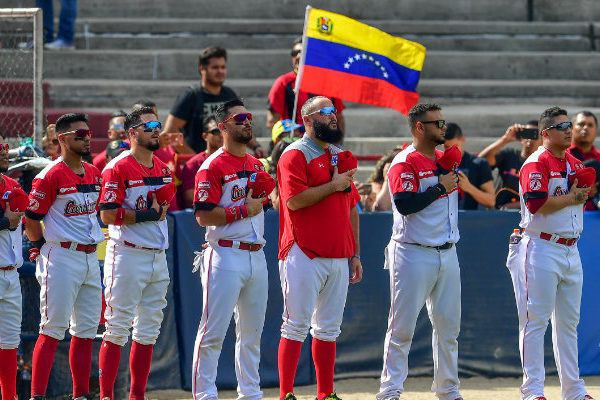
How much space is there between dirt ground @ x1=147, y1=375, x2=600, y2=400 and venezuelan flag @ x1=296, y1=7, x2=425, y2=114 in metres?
2.41

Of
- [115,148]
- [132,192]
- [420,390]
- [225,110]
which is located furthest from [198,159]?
[420,390]

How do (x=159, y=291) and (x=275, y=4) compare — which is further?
(x=275, y=4)

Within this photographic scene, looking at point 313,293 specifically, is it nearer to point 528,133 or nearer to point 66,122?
point 66,122

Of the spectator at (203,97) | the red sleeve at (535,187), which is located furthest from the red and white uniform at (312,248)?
the spectator at (203,97)

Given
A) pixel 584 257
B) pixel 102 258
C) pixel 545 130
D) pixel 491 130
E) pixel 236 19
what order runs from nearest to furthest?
pixel 545 130, pixel 102 258, pixel 584 257, pixel 491 130, pixel 236 19

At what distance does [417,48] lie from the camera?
959cm

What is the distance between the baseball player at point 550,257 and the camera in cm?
771

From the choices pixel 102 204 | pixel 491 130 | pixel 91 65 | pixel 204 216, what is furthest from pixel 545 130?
pixel 91 65

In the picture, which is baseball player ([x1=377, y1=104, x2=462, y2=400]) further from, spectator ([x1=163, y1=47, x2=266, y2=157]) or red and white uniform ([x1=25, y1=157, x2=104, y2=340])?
Result: spectator ([x1=163, y1=47, x2=266, y2=157])

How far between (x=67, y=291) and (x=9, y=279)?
0.42 meters

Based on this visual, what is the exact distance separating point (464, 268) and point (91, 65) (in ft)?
22.0

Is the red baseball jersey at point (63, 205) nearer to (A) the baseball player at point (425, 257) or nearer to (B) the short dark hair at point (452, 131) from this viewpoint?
(A) the baseball player at point (425, 257)

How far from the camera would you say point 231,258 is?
738 centimetres

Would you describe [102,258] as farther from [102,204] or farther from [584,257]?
[584,257]
